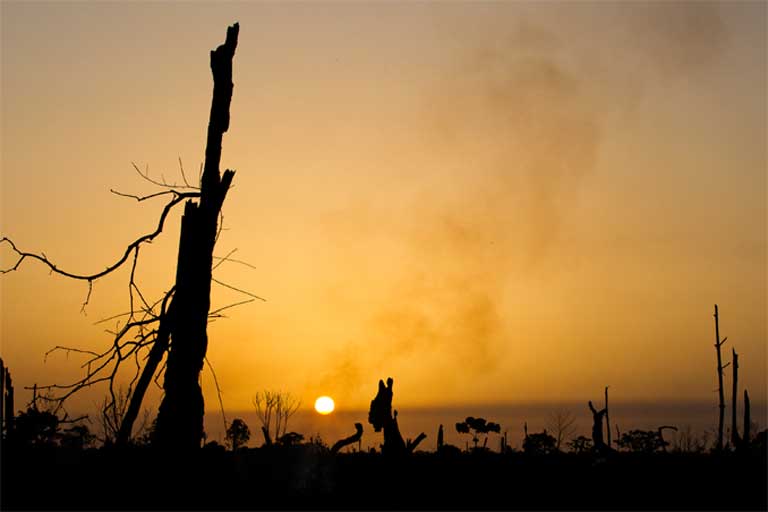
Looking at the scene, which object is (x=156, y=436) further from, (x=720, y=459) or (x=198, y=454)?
(x=720, y=459)

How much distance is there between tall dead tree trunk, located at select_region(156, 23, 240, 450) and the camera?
1936cm

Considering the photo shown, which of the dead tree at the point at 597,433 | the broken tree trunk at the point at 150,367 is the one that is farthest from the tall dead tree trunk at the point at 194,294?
the dead tree at the point at 597,433

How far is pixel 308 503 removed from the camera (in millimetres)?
19234

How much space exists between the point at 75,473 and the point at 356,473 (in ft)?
20.5

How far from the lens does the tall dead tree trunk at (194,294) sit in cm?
1936

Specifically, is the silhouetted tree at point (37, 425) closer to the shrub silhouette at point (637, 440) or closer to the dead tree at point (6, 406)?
the dead tree at point (6, 406)

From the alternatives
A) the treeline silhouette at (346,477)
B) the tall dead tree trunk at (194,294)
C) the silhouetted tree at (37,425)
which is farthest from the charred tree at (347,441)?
the silhouetted tree at (37,425)

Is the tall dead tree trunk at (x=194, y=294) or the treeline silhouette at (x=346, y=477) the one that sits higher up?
the tall dead tree trunk at (x=194, y=294)

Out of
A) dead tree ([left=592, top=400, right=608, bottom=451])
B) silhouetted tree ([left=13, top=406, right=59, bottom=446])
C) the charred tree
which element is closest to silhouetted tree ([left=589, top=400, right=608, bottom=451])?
dead tree ([left=592, top=400, right=608, bottom=451])

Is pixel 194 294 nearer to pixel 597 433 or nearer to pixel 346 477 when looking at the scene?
pixel 346 477

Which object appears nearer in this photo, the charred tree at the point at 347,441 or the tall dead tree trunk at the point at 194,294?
the tall dead tree trunk at the point at 194,294

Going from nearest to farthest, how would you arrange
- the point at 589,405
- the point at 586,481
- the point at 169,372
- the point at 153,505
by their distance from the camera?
the point at 153,505 → the point at 169,372 → the point at 586,481 → the point at 589,405

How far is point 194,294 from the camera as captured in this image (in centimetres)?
1962

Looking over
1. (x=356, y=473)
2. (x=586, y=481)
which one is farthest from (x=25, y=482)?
(x=586, y=481)
